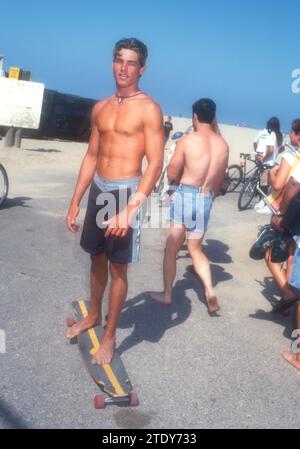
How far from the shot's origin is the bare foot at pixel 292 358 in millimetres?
4186

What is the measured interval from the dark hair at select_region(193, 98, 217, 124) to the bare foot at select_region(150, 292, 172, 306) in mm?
1819

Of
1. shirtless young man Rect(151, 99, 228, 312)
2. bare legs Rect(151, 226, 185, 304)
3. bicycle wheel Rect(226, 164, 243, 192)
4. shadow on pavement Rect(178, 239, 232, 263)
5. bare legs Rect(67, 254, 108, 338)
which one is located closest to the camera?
bare legs Rect(67, 254, 108, 338)

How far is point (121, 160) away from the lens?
3.54 m

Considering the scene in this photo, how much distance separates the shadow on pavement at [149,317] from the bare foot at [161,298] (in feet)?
0.14

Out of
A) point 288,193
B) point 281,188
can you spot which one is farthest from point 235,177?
point 288,193

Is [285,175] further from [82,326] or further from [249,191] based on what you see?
[249,191]

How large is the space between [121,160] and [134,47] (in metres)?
0.77

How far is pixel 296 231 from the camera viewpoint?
14.4 ft

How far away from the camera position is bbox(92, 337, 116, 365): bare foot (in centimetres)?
361

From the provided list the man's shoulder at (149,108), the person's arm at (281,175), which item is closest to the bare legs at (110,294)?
the man's shoulder at (149,108)

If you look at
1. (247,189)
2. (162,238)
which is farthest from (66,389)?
(247,189)

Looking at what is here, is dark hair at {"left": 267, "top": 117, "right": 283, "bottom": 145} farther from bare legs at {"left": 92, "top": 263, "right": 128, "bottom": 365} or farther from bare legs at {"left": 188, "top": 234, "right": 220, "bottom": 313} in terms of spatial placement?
bare legs at {"left": 92, "top": 263, "right": 128, "bottom": 365}

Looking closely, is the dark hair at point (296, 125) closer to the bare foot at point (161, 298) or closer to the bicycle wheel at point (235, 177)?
the bare foot at point (161, 298)

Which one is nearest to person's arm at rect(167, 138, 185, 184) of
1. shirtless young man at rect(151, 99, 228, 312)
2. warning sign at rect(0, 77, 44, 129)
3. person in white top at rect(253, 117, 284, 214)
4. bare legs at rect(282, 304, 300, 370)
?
shirtless young man at rect(151, 99, 228, 312)
